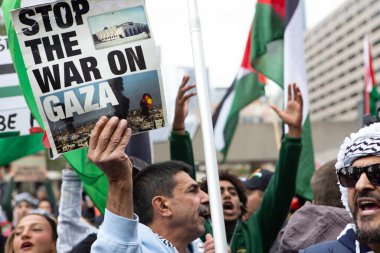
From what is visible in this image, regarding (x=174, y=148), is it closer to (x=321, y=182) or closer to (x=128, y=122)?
(x=321, y=182)

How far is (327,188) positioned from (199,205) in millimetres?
762

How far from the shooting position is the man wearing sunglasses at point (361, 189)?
284 cm

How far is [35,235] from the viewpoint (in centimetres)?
501

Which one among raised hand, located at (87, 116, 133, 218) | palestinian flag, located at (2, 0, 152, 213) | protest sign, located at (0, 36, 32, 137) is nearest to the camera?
raised hand, located at (87, 116, 133, 218)

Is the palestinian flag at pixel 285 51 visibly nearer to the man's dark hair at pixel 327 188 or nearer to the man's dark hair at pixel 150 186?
the man's dark hair at pixel 327 188

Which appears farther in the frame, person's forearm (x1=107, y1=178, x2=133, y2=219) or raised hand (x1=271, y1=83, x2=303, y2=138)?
raised hand (x1=271, y1=83, x2=303, y2=138)

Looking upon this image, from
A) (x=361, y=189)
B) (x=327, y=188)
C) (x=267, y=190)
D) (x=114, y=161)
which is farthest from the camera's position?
(x=267, y=190)

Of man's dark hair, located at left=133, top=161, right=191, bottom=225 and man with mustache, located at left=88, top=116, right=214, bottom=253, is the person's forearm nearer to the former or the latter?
man with mustache, located at left=88, top=116, right=214, bottom=253

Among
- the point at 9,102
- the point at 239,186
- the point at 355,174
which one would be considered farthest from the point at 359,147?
the point at 9,102

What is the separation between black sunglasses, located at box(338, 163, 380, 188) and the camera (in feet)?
9.44

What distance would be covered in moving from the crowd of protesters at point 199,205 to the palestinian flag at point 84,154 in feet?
0.88

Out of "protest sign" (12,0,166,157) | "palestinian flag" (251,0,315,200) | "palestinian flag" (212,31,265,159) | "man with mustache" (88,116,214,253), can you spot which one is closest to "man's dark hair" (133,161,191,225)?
"man with mustache" (88,116,214,253)

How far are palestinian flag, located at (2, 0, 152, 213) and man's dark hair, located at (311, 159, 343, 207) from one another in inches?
57.0

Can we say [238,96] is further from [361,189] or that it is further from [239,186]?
[361,189]
